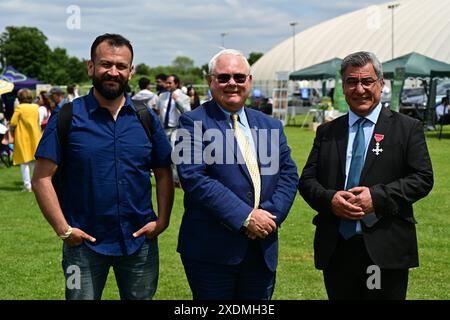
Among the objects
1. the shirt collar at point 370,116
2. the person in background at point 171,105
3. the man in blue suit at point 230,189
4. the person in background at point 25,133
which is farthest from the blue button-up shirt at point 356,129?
the person in background at point 25,133

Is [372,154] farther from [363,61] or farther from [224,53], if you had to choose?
[224,53]

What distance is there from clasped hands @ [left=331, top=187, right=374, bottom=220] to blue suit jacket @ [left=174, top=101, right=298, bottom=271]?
0.87 feet

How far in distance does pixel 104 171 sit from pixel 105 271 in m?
0.61

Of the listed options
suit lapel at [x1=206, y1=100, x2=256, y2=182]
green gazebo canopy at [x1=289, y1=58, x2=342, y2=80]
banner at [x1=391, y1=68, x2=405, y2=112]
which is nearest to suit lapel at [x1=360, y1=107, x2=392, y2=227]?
suit lapel at [x1=206, y1=100, x2=256, y2=182]

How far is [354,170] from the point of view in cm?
375

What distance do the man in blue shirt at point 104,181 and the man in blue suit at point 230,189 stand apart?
245 millimetres

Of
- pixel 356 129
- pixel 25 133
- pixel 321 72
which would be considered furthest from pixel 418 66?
pixel 356 129

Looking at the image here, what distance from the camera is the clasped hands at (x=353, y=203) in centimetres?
360

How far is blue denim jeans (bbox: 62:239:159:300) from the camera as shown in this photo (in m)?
3.61

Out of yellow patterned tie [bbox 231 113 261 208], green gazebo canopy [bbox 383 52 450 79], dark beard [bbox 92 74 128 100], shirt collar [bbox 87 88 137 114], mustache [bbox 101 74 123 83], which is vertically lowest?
yellow patterned tie [bbox 231 113 261 208]

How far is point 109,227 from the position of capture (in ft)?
11.9

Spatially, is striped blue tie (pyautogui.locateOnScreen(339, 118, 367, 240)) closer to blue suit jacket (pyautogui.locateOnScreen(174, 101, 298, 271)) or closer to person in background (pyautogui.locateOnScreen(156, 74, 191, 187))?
blue suit jacket (pyautogui.locateOnScreen(174, 101, 298, 271))

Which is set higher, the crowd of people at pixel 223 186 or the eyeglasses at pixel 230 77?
the eyeglasses at pixel 230 77

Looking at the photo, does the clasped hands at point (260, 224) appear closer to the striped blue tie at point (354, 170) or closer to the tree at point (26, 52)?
the striped blue tie at point (354, 170)
